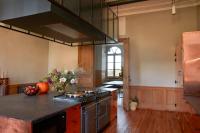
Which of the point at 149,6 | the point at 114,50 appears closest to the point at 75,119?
the point at 149,6

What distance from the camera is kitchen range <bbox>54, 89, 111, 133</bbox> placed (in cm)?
254

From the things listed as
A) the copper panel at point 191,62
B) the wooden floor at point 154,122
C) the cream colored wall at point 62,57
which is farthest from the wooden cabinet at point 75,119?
the cream colored wall at point 62,57

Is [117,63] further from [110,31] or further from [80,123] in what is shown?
[80,123]

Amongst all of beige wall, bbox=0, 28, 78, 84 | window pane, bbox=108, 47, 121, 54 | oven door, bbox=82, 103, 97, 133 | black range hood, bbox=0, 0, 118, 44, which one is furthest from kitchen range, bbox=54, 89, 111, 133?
window pane, bbox=108, 47, 121, 54

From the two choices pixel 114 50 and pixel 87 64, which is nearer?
pixel 87 64

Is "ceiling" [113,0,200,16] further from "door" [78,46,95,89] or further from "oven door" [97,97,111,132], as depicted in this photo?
"oven door" [97,97,111,132]

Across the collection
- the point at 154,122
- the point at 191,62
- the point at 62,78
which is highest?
the point at 191,62

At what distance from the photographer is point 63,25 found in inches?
82.3

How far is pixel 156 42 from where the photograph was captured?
17.4 ft

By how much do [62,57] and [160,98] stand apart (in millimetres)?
3838

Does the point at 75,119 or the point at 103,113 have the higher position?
the point at 75,119

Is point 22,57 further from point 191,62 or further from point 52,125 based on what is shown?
point 191,62

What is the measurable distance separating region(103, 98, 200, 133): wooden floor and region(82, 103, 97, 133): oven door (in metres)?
0.64

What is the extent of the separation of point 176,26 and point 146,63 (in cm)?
144
